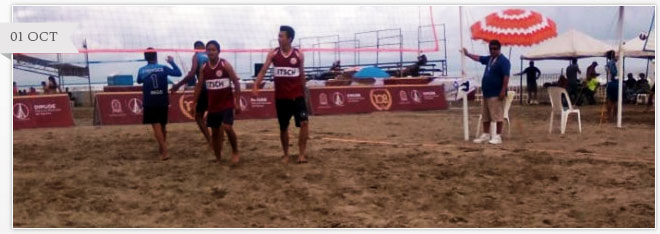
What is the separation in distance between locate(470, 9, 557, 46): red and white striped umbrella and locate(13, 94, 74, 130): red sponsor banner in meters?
6.81

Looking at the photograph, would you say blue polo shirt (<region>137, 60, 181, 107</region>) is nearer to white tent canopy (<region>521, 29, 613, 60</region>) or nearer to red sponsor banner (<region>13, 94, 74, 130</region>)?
red sponsor banner (<region>13, 94, 74, 130</region>)

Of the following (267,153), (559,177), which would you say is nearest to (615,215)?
(559,177)

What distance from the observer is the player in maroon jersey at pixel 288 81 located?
251 inches

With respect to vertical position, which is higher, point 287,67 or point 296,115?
point 287,67

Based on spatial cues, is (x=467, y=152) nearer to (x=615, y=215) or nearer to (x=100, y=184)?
(x=615, y=215)

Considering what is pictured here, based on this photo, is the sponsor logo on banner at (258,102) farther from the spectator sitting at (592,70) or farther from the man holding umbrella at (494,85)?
the spectator sitting at (592,70)

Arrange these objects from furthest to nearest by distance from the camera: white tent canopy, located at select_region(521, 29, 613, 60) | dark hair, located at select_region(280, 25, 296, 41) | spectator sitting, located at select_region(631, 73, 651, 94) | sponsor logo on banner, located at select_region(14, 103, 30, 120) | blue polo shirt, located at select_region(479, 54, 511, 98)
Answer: white tent canopy, located at select_region(521, 29, 613, 60) → spectator sitting, located at select_region(631, 73, 651, 94) → sponsor logo on banner, located at select_region(14, 103, 30, 120) → blue polo shirt, located at select_region(479, 54, 511, 98) → dark hair, located at select_region(280, 25, 296, 41)

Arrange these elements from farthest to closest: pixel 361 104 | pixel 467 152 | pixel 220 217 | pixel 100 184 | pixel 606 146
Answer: pixel 361 104 < pixel 606 146 < pixel 467 152 < pixel 100 184 < pixel 220 217

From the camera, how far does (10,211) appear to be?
4777mm

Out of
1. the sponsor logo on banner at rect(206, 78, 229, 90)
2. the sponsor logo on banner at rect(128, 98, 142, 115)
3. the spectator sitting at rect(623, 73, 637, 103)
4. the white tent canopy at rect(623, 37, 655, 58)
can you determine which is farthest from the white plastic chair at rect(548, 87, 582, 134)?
the spectator sitting at rect(623, 73, 637, 103)

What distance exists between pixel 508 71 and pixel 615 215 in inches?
126

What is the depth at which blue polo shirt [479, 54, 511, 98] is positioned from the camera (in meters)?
7.77

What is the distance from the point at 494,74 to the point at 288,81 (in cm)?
271

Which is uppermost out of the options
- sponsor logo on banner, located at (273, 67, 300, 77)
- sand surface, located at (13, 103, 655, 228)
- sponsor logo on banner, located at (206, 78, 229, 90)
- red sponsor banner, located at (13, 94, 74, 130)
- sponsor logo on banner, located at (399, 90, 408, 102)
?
sponsor logo on banner, located at (273, 67, 300, 77)
